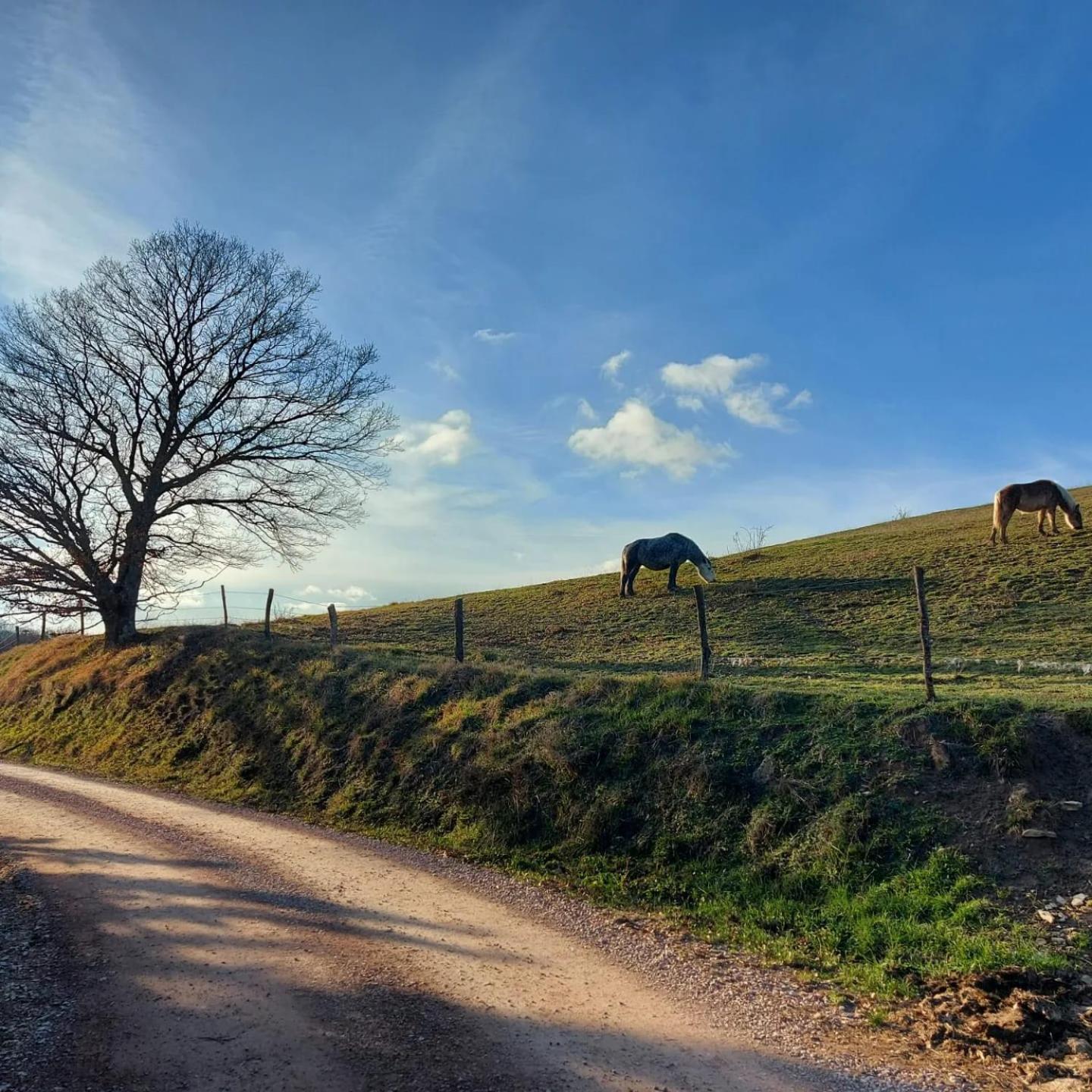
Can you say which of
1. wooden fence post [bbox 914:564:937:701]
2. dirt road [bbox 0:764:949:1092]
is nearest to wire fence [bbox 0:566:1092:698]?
wooden fence post [bbox 914:564:937:701]

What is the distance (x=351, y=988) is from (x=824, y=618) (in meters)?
22.7

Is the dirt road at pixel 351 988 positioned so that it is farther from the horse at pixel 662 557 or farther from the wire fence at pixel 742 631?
the horse at pixel 662 557

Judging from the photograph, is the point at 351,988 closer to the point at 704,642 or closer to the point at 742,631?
the point at 704,642

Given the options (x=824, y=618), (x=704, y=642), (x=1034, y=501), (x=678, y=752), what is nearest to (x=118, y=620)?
(x=704, y=642)

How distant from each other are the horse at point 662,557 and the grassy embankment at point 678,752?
9.22 meters

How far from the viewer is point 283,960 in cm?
659

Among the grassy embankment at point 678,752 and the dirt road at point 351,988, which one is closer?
the dirt road at point 351,988

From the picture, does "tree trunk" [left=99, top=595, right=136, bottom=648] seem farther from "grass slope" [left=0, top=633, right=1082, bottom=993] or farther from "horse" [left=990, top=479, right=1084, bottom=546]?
"horse" [left=990, top=479, right=1084, bottom=546]

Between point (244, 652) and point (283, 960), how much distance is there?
1516 centimetres

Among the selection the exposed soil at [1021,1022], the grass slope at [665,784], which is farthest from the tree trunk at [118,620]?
the exposed soil at [1021,1022]

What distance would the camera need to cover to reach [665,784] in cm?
1011

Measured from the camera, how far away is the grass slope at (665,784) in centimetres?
730

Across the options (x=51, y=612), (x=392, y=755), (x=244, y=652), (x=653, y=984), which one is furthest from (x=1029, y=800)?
(x=51, y=612)

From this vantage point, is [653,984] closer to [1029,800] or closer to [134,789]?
[1029,800]
